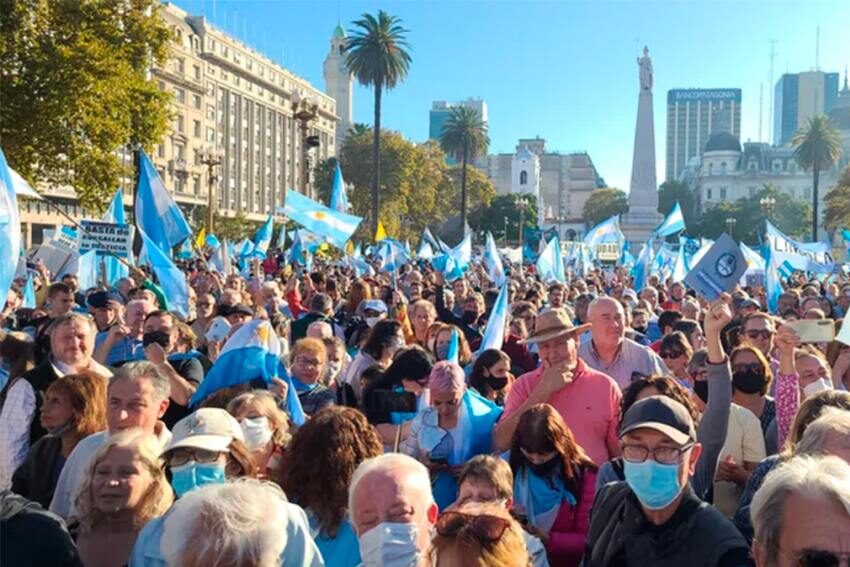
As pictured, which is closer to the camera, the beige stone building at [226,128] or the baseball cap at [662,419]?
the baseball cap at [662,419]

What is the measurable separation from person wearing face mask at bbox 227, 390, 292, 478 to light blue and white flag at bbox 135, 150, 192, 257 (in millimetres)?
7805

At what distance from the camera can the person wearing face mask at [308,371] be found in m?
5.96

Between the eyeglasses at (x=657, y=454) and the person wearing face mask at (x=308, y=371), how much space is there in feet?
9.67

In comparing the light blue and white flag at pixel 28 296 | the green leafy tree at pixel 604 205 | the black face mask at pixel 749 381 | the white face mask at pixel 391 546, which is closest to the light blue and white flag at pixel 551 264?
the light blue and white flag at pixel 28 296

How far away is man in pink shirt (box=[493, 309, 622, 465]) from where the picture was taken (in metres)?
4.81

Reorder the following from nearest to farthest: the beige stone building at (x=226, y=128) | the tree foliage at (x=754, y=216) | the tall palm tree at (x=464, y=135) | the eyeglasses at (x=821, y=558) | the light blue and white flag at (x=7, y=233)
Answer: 1. the eyeglasses at (x=821, y=558)
2. the light blue and white flag at (x=7, y=233)
3. the beige stone building at (x=226, y=128)
4. the tall palm tree at (x=464, y=135)
5. the tree foliage at (x=754, y=216)

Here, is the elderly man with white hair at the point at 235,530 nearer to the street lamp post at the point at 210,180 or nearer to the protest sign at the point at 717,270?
the protest sign at the point at 717,270

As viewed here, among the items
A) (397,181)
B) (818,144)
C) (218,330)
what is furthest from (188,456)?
(818,144)

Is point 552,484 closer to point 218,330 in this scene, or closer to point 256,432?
point 256,432

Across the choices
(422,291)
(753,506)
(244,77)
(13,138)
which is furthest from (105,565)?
(244,77)

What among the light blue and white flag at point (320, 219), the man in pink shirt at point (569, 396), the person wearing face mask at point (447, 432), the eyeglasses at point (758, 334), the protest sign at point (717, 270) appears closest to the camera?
the person wearing face mask at point (447, 432)

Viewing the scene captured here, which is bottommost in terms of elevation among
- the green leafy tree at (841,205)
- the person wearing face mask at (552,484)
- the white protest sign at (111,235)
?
the person wearing face mask at (552,484)

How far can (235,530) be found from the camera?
8.18ft

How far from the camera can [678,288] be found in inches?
561
